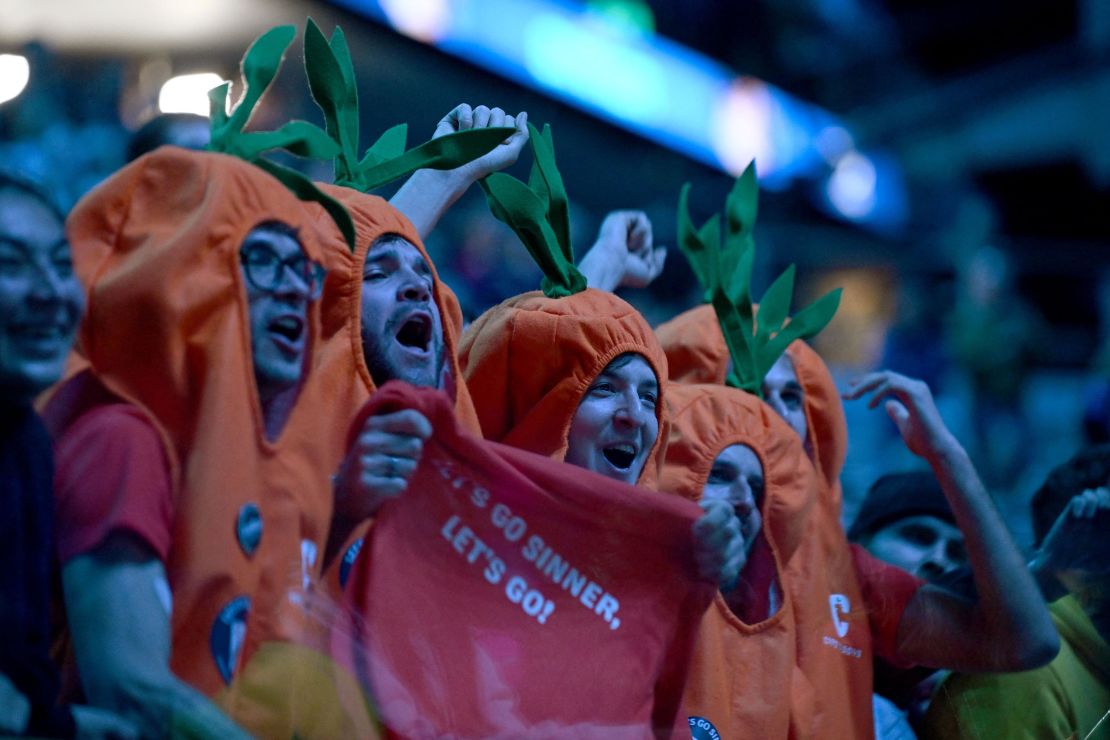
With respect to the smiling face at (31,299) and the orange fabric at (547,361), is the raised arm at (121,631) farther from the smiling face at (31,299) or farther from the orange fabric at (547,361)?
the orange fabric at (547,361)

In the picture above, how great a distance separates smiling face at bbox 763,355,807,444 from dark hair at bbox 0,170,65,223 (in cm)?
154

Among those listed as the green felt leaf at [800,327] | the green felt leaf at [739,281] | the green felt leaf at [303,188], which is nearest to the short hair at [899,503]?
the green felt leaf at [800,327]

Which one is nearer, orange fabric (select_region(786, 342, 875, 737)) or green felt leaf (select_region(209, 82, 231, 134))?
green felt leaf (select_region(209, 82, 231, 134))

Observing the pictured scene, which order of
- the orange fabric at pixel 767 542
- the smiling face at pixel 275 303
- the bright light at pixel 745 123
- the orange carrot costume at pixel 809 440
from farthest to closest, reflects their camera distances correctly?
the bright light at pixel 745 123, the orange carrot costume at pixel 809 440, the orange fabric at pixel 767 542, the smiling face at pixel 275 303

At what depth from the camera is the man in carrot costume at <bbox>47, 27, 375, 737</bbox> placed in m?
1.31

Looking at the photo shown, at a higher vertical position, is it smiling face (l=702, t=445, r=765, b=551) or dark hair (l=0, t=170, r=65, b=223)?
dark hair (l=0, t=170, r=65, b=223)

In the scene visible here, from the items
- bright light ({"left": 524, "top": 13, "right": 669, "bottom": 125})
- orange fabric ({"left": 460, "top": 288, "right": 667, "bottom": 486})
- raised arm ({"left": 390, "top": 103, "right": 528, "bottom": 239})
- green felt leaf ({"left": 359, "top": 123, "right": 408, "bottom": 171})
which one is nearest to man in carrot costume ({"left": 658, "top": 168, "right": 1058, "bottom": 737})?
orange fabric ({"left": 460, "top": 288, "right": 667, "bottom": 486})

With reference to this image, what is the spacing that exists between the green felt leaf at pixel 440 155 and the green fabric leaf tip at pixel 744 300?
28.0 inches

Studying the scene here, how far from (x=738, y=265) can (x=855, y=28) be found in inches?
341

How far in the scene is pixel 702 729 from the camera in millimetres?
1988

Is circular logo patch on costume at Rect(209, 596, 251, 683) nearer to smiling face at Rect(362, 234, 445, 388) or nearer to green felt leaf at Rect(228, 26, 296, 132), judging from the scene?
smiling face at Rect(362, 234, 445, 388)

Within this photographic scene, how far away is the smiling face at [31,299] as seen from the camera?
129 centimetres

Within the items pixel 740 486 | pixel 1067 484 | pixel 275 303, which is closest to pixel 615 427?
pixel 740 486

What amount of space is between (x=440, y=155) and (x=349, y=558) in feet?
2.04
